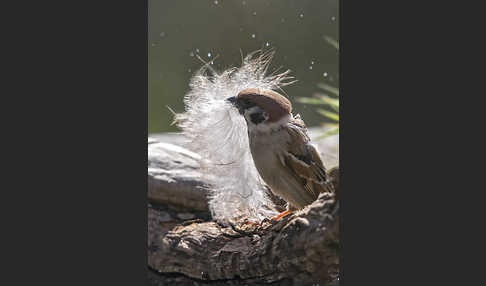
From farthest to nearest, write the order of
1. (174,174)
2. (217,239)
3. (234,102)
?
(174,174) → (217,239) → (234,102)

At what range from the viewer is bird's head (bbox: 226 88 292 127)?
3701 millimetres

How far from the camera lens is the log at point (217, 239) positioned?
11.2ft

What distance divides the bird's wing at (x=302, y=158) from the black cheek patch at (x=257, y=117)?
0.55 feet

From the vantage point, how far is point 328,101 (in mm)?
3928

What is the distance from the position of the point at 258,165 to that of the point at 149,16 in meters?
1.14

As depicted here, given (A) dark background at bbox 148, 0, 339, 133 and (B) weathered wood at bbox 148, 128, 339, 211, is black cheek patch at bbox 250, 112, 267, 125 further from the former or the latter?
(B) weathered wood at bbox 148, 128, 339, 211

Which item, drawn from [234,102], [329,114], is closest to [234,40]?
[234,102]

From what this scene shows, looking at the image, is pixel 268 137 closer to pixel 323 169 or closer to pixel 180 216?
pixel 323 169

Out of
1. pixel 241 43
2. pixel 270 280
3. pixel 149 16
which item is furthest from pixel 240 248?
pixel 149 16

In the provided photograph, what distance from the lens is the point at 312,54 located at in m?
3.60

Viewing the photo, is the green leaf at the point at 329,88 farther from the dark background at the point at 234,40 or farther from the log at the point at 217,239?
the log at the point at 217,239

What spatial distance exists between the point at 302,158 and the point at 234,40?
2.66 feet

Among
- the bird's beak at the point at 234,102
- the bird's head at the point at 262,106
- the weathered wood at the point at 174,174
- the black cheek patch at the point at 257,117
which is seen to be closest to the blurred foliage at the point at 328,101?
the bird's head at the point at 262,106

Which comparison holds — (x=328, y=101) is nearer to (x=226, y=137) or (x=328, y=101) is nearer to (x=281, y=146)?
(x=281, y=146)
